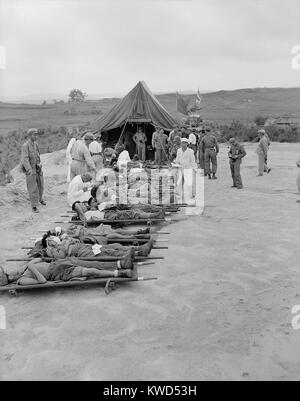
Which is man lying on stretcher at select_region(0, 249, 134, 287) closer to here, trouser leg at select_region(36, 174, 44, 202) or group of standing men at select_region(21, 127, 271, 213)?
group of standing men at select_region(21, 127, 271, 213)

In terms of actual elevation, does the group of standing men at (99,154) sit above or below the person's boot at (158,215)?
above

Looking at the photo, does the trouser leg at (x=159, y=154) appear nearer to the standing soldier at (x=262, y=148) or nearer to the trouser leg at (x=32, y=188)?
the standing soldier at (x=262, y=148)

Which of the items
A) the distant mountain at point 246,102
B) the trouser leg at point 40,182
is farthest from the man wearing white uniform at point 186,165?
the distant mountain at point 246,102

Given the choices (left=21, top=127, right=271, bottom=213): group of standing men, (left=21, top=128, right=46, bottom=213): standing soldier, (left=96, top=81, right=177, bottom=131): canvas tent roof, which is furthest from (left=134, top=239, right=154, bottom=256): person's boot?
(left=96, top=81, right=177, bottom=131): canvas tent roof

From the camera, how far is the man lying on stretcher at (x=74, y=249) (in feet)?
18.1

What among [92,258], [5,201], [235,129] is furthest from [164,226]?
[235,129]

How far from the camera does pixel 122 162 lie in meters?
11.9

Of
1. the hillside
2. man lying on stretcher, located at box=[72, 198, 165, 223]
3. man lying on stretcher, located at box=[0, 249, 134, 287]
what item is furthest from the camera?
the hillside

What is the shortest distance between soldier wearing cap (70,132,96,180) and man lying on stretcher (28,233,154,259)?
3.08 meters

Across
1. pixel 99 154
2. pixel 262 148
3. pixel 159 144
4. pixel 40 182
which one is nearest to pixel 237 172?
pixel 262 148

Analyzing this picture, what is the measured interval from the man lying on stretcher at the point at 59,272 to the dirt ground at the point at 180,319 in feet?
0.47

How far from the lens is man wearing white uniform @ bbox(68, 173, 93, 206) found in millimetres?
8070
